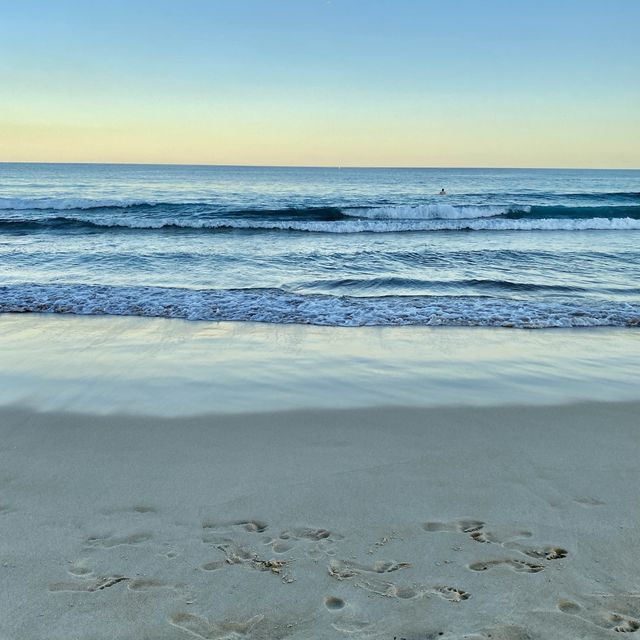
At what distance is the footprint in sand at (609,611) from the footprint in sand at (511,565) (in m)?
0.25

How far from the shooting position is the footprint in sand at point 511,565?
294 centimetres

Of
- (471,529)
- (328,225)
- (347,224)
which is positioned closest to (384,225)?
(347,224)

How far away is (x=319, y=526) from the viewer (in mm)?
3346

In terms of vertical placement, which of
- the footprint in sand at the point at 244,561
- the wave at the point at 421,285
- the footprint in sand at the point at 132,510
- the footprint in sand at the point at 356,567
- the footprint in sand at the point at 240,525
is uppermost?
the wave at the point at 421,285

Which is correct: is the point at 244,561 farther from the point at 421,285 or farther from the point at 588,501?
the point at 421,285

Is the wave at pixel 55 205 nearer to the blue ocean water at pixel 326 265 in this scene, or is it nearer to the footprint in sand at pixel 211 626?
the blue ocean water at pixel 326 265

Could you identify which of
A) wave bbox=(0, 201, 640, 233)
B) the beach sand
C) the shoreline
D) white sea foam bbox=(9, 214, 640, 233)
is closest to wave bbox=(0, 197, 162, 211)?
wave bbox=(0, 201, 640, 233)

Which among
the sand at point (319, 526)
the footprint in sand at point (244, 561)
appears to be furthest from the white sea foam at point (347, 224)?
the footprint in sand at point (244, 561)

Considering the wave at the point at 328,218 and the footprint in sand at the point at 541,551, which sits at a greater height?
the wave at the point at 328,218

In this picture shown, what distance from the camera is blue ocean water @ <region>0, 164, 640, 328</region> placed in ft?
31.0

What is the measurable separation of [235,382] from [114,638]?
354 cm

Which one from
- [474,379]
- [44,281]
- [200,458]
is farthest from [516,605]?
[44,281]

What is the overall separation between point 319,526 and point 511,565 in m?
1.06

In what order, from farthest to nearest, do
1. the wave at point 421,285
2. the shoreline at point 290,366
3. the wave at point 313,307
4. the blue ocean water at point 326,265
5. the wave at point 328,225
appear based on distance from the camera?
1. the wave at point 328,225
2. the wave at point 421,285
3. the blue ocean water at point 326,265
4. the wave at point 313,307
5. the shoreline at point 290,366
